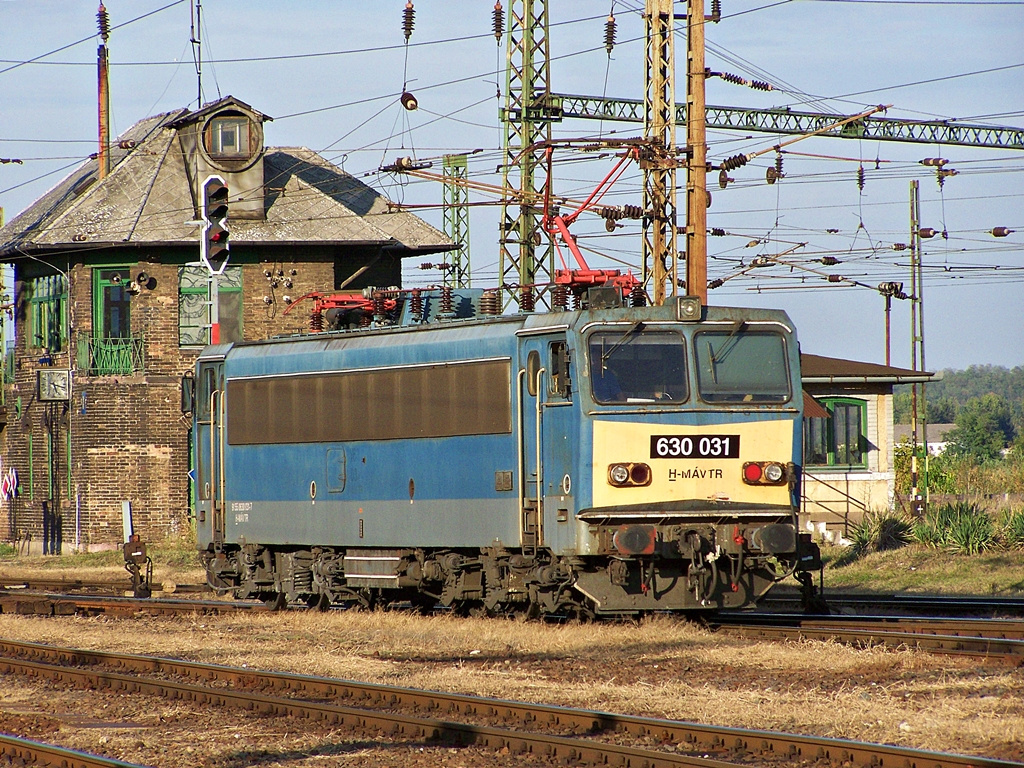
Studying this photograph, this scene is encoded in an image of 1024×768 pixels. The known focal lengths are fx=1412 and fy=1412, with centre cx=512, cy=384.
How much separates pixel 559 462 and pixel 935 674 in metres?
4.87

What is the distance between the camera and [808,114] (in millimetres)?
55094

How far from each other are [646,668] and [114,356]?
27.0m

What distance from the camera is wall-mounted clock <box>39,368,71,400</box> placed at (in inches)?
1467

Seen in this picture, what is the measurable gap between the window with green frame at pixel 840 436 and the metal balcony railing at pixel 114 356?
17.1m

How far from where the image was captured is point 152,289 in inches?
1443

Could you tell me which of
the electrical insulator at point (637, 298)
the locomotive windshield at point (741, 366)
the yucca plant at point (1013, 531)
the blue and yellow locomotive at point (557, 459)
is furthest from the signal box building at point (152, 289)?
the locomotive windshield at point (741, 366)

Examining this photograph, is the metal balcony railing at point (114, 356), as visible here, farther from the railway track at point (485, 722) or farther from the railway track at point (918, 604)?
the railway track at point (485, 722)

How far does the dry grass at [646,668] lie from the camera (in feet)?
32.0

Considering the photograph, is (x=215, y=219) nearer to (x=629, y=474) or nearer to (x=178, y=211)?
(x=629, y=474)

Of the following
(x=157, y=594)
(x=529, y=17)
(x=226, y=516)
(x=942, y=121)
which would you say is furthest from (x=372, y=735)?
(x=942, y=121)

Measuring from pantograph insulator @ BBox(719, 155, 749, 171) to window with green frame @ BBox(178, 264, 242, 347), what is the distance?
16.4m

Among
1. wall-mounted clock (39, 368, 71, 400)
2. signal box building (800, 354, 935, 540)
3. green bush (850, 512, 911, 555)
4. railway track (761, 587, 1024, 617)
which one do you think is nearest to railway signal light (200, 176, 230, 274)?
railway track (761, 587, 1024, 617)

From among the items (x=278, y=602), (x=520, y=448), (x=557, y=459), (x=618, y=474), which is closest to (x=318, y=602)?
(x=278, y=602)

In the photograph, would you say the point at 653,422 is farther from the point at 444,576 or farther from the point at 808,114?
the point at 808,114
